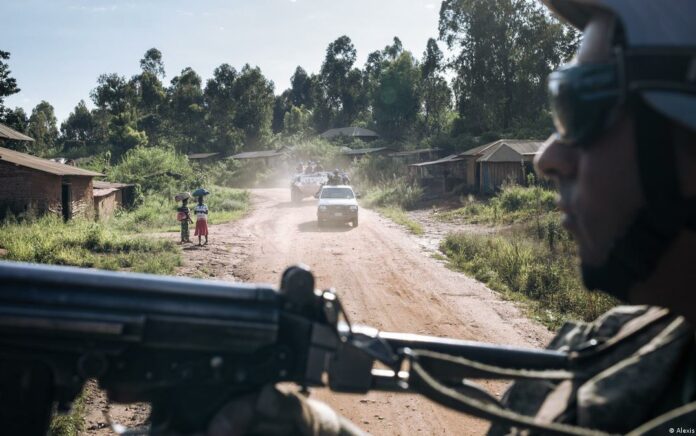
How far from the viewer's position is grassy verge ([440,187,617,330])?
830 cm

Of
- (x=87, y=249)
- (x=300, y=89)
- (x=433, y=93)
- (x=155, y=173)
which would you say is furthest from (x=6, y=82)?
(x=300, y=89)

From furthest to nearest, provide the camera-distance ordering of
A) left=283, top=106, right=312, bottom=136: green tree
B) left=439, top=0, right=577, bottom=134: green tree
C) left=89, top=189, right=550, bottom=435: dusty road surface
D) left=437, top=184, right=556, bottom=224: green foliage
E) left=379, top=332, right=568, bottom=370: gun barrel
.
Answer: left=283, top=106, right=312, bottom=136: green tree < left=439, top=0, right=577, bottom=134: green tree < left=437, top=184, right=556, bottom=224: green foliage < left=89, top=189, right=550, bottom=435: dusty road surface < left=379, top=332, right=568, bottom=370: gun barrel

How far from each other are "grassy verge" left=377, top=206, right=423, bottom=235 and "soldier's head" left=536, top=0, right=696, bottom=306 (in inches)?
685

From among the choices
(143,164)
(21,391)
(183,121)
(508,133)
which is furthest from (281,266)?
(183,121)

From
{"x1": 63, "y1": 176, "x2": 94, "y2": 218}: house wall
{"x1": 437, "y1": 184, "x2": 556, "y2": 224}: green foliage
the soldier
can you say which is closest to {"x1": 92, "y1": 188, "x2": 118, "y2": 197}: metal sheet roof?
{"x1": 63, "y1": 176, "x2": 94, "y2": 218}: house wall

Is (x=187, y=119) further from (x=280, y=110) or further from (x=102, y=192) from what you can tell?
(x=102, y=192)

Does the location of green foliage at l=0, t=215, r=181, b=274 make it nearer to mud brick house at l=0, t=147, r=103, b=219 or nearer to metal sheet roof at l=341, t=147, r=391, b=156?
mud brick house at l=0, t=147, r=103, b=219

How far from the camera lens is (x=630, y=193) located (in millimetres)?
1004

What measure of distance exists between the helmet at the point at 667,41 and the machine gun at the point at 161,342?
0.86 meters

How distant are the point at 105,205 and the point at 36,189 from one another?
6.13m

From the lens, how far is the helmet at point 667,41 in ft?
2.92

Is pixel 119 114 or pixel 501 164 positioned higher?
pixel 119 114

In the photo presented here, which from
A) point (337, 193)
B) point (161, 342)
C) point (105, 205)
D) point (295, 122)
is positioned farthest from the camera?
point (295, 122)

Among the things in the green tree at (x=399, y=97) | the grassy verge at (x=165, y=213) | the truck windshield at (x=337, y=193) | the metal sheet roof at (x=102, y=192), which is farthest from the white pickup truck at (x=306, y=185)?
the green tree at (x=399, y=97)
